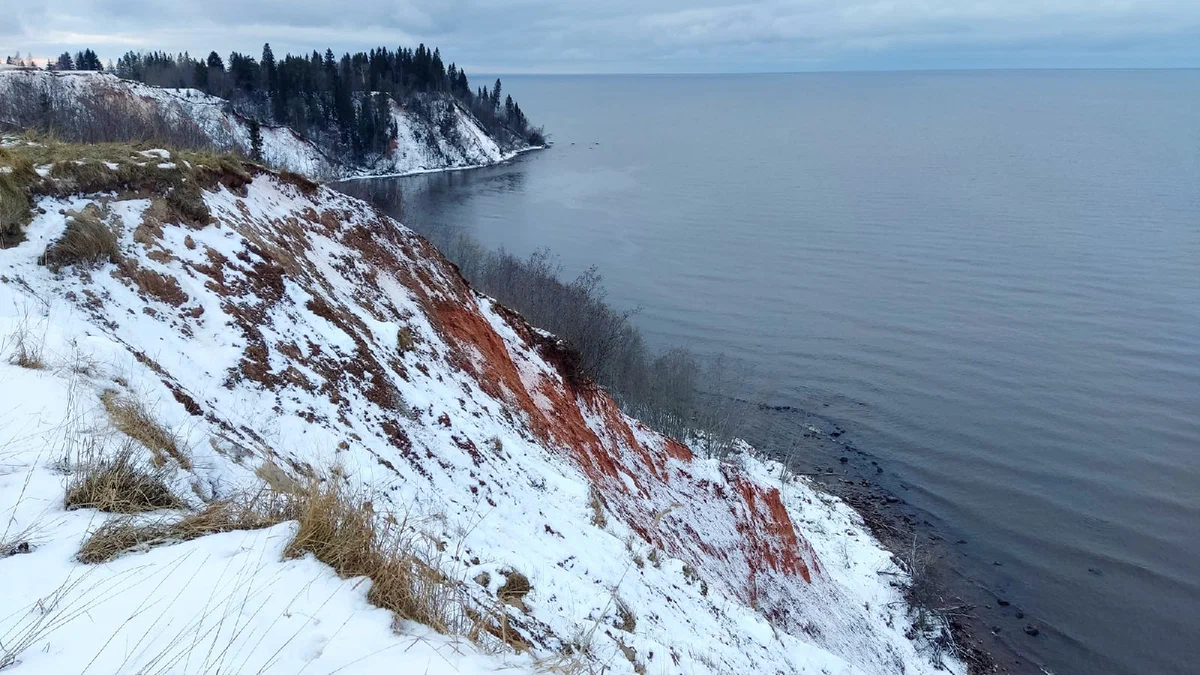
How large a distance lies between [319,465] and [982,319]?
143ft

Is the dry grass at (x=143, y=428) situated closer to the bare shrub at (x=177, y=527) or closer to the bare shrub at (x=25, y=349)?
the bare shrub at (x=25, y=349)

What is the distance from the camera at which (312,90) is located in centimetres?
9456

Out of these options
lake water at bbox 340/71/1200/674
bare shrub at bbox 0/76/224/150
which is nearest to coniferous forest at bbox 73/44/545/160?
lake water at bbox 340/71/1200/674

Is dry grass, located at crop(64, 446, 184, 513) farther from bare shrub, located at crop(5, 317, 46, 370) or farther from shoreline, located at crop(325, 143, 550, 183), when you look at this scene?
shoreline, located at crop(325, 143, 550, 183)

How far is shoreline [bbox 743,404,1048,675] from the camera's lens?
2045 centimetres

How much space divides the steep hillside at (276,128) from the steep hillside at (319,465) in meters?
20.1

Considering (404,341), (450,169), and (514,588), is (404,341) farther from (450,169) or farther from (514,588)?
(450,169)

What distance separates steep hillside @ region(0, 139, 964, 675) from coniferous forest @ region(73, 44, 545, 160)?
79.7 metres

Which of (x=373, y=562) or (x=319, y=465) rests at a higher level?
(x=373, y=562)

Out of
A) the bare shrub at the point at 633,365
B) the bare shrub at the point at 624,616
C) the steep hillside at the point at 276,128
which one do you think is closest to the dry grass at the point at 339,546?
the bare shrub at the point at 624,616

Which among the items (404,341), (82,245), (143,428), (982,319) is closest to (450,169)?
(982,319)

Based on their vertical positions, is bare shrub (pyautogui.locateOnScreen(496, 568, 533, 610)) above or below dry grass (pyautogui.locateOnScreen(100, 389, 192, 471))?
below

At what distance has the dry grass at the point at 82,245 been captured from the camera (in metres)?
7.62

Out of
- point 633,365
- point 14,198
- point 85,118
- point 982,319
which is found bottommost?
point 633,365
